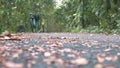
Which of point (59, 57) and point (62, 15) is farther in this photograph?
point (62, 15)

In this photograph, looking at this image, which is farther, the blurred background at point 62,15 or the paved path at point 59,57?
the blurred background at point 62,15

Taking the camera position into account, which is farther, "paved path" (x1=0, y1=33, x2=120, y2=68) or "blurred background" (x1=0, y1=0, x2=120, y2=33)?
"blurred background" (x1=0, y1=0, x2=120, y2=33)

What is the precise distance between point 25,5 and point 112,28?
25.3 feet

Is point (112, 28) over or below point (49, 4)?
below

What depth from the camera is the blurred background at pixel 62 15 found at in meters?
18.2

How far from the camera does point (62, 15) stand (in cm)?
3100

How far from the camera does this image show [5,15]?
16.8 m

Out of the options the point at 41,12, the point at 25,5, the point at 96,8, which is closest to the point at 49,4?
the point at 41,12

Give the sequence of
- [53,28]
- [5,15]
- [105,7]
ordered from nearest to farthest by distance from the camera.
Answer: [5,15] → [105,7] → [53,28]

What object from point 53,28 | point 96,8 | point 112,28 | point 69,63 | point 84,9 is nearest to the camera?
point 69,63

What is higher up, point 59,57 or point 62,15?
point 62,15

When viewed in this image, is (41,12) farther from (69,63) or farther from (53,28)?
(69,63)

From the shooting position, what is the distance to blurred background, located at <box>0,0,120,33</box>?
18.2 meters

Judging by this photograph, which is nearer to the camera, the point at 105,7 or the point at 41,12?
the point at 105,7
